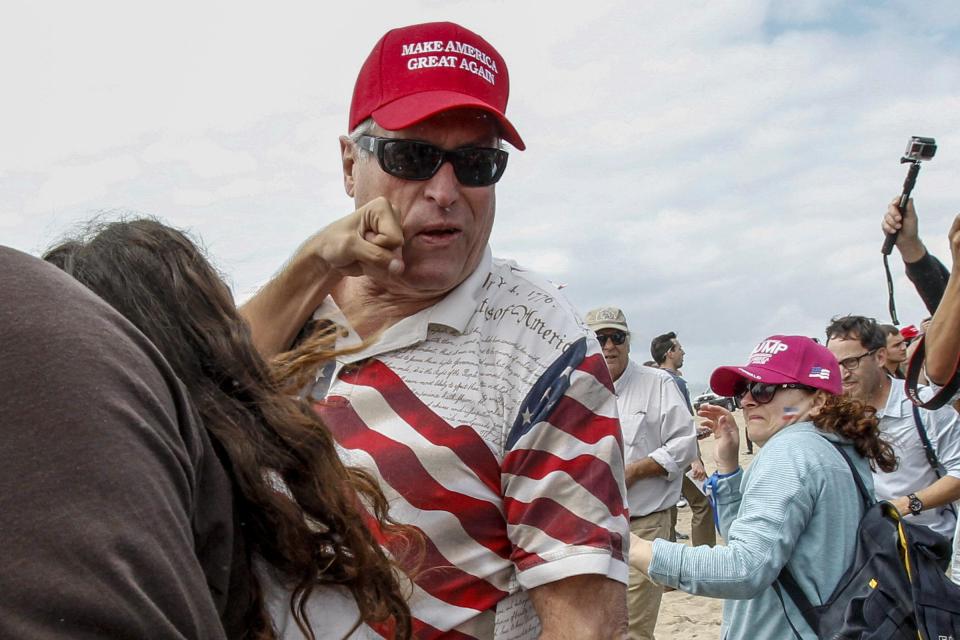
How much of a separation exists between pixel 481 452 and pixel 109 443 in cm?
117

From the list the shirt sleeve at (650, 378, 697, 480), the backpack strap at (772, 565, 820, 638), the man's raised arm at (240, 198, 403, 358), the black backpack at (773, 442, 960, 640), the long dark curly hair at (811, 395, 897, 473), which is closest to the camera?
the man's raised arm at (240, 198, 403, 358)

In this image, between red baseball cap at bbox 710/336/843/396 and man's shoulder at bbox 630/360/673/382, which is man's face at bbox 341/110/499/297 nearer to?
red baseball cap at bbox 710/336/843/396

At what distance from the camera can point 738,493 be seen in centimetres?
409

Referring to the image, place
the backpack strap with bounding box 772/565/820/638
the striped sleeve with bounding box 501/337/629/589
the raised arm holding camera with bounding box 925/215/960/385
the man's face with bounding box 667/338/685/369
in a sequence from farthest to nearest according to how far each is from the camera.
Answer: the man's face with bounding box 667/338/685/369
the backpack strap with bounding box 772/565/820/638
the raised arm holding camera with bounding box 925/215/960/385
the striped sleeve with bounding box 501/337/629/589

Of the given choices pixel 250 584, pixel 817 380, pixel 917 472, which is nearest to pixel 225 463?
pixel 250 584

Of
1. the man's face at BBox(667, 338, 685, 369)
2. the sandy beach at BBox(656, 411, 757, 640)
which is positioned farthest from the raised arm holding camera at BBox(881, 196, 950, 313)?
the man's face at BBox(667, 338, 685, 369)

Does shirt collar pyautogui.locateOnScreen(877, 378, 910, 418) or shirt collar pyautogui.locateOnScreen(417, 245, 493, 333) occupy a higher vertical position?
shirt collar pyautogui.locateOnScreen(417, 245, 493, 333)

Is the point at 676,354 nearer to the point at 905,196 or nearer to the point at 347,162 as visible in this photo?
the point at 905,196

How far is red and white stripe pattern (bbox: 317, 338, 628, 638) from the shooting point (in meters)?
1.84

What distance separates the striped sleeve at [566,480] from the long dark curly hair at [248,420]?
600 millimetres

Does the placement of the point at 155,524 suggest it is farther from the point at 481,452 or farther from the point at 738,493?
the point at 738,493

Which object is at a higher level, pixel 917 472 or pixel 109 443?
Result: pixel 109 443

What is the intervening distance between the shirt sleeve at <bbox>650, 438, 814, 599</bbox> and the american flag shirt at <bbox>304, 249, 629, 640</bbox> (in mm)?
1518

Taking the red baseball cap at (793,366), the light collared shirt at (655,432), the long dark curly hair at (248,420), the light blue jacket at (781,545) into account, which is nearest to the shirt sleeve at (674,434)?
the light collared shirt at (655,432)
